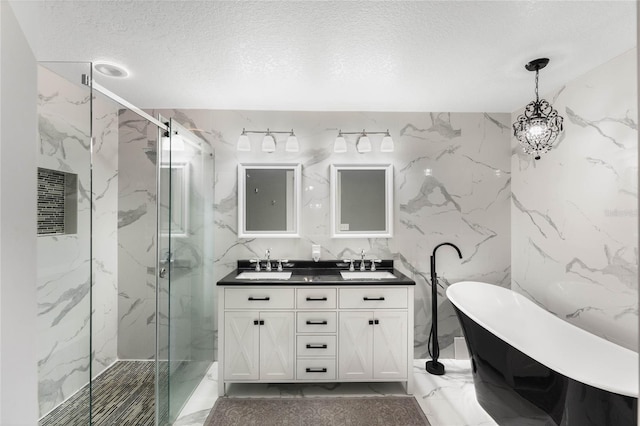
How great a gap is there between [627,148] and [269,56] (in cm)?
231

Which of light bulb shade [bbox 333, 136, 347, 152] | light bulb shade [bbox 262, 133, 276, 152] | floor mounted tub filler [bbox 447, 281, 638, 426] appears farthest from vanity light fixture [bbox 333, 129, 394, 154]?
floor mounted tub filler [bbox 447, 281, 638, 426]

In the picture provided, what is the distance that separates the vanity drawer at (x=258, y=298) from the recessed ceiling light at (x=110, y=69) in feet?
5.72

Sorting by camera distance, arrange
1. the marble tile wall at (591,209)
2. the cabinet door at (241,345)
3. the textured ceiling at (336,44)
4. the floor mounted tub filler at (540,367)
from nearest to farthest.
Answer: the floor mounted tub filler at (540,367) < the textured ceiling at (336,44) < the marble tile wall at (591,209) < the cabinet door at (241,345)

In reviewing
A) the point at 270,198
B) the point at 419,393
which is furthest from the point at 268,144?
the point at 419,393

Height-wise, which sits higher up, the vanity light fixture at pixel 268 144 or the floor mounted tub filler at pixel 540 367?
the vanity light fixture at pixel 268 144

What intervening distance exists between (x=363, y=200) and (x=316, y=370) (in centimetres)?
153

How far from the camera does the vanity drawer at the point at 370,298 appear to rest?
255 cm

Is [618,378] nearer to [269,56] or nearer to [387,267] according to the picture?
[387,267]

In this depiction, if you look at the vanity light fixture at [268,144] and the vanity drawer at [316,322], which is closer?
the vanity drawer at [316,322]

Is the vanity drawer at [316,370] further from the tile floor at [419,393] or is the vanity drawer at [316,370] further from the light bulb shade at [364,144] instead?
the light bulb shade at [364,144]

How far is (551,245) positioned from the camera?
2674 mm

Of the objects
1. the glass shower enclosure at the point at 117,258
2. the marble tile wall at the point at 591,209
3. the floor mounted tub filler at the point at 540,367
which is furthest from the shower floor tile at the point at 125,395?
the marble tile wall at the point at 591,209

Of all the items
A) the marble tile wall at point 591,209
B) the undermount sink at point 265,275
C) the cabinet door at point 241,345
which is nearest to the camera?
the marble tile wall at point 591,209

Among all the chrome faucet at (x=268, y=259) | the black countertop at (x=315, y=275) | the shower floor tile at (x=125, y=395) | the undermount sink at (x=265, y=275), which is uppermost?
the chrome faucet at (x=268, y=259)
